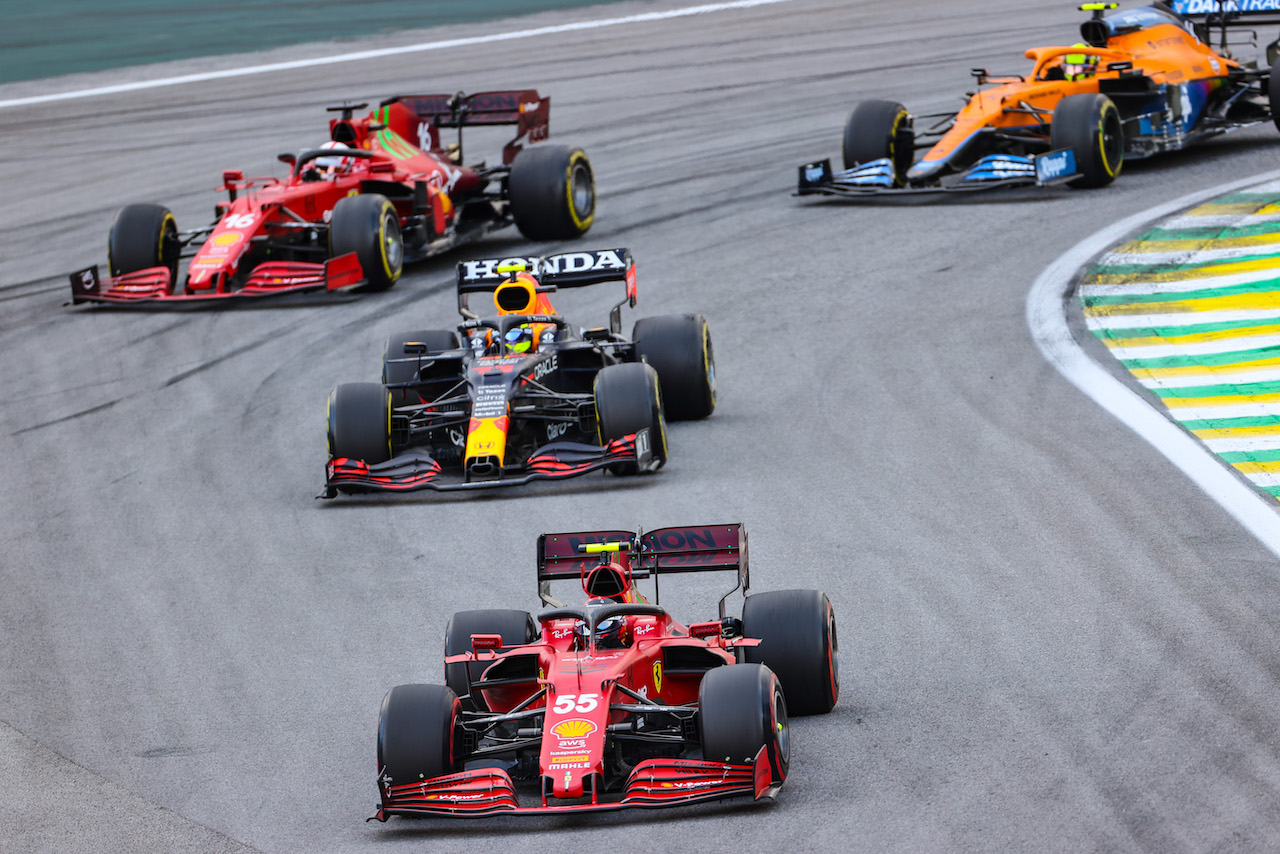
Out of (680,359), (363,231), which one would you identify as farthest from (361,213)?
(680,359)

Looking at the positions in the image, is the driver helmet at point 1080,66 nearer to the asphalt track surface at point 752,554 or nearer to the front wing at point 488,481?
the asphalt track surface at point 752,554

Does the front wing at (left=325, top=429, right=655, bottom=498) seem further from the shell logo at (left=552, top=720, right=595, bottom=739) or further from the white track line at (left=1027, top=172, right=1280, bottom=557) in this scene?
the shell logo at (left=552, top=720, right=595, bottom=739)

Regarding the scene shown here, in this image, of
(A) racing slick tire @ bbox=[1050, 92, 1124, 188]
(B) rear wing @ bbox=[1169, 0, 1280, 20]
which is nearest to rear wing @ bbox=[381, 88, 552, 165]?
(A) racing slick tire @ bbox=[1050, 92, 1124, 188]

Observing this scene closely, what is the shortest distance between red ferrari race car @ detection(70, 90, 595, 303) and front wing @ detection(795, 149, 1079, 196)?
3.04 meters

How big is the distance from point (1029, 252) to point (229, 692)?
12095mm

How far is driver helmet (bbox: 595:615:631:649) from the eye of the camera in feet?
28.0

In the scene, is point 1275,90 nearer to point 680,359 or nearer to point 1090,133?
point 1090,133

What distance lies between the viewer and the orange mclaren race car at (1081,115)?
21.0 metres

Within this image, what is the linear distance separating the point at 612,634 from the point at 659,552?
0.77 m

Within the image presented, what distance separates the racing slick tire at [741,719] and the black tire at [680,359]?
6723 millimetres

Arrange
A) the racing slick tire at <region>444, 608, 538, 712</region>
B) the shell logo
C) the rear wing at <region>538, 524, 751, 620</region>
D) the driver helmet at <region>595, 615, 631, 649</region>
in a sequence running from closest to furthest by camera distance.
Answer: the shell logo → the driver helmet at <region>595, 615, 631, 649</region> → the racing slick tire at <region>444, 608, 538, 712</region> → the rear wing at <region>538, 524, 751, 620</region>

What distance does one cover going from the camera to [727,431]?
14156 mm

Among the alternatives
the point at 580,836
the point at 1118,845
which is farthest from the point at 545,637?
the point at 1118,845

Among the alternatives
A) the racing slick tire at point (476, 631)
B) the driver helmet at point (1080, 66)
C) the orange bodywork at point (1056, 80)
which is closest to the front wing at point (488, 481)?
the racing slick tire at point (476, 631)
